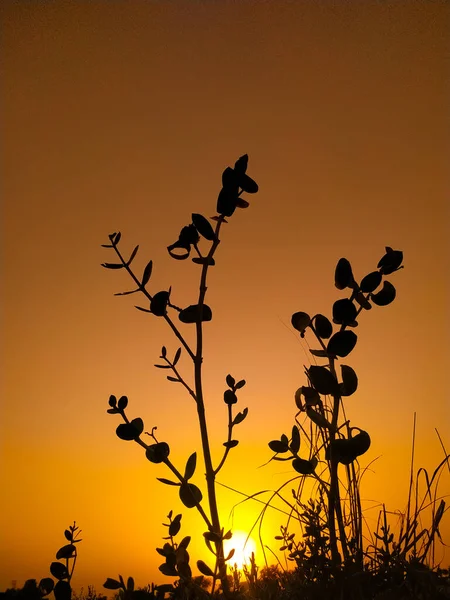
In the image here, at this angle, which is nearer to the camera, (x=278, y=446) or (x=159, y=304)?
(x=159, y=304)

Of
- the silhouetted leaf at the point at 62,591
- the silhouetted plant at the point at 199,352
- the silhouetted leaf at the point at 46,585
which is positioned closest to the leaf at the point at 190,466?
the silhouetted plant at the point at 199,352

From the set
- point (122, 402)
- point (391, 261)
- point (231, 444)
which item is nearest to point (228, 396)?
point (231, 444)

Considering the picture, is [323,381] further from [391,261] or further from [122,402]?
[122,402]

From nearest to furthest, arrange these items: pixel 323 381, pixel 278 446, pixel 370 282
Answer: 1. pixel 323 381
2. pixel 370 282
3. pixel 278 446

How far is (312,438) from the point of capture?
6.40 ft

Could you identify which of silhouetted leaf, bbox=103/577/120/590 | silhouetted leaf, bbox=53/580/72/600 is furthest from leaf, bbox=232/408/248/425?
silhouetted leaf, bbox=53/580/72/600

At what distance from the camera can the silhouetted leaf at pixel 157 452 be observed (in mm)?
1646

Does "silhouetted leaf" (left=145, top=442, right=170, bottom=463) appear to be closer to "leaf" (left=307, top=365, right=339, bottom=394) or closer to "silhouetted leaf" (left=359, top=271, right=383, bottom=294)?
"leaf" (left=307, top=365, right=339, bottom=394)

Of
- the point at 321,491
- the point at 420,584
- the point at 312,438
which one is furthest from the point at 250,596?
the point at 420,584

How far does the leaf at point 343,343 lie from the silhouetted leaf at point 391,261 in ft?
1.03

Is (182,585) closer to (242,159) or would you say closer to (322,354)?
(322,354)

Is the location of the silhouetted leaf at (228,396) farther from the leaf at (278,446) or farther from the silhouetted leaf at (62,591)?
the silhouetted leaf at (62,591)

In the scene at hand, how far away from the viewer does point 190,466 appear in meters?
1.74

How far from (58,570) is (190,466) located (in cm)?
116
